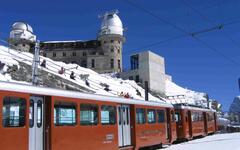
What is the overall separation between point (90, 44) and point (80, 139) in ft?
325

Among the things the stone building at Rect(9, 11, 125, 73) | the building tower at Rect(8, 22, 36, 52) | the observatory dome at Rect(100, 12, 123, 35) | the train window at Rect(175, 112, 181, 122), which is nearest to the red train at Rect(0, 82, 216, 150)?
the train window at Rect(175, 112, 181, 122)

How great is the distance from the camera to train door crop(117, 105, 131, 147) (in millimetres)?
20828

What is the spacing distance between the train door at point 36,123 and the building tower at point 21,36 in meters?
94.0

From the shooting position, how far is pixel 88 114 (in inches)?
684

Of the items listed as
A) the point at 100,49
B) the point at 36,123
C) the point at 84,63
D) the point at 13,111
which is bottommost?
the point at 36,123

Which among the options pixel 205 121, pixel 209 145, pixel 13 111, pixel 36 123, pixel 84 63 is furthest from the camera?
pixel 84 63

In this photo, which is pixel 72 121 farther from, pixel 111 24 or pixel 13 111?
pixel 111 24

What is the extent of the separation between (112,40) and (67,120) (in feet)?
314

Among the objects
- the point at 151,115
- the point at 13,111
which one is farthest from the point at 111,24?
the point at 13,111

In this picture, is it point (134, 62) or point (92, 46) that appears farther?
point (92, 46)

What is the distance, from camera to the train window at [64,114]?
15305mm

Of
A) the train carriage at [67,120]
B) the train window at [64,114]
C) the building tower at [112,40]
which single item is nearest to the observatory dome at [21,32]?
the building tower at [112,40]

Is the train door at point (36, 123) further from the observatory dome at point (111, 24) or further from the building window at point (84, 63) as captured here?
the observatory dome at point (111, 24)

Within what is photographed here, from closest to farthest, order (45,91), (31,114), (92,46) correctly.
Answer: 1. (31,114)
2. (45,91)
3. (92,46)
